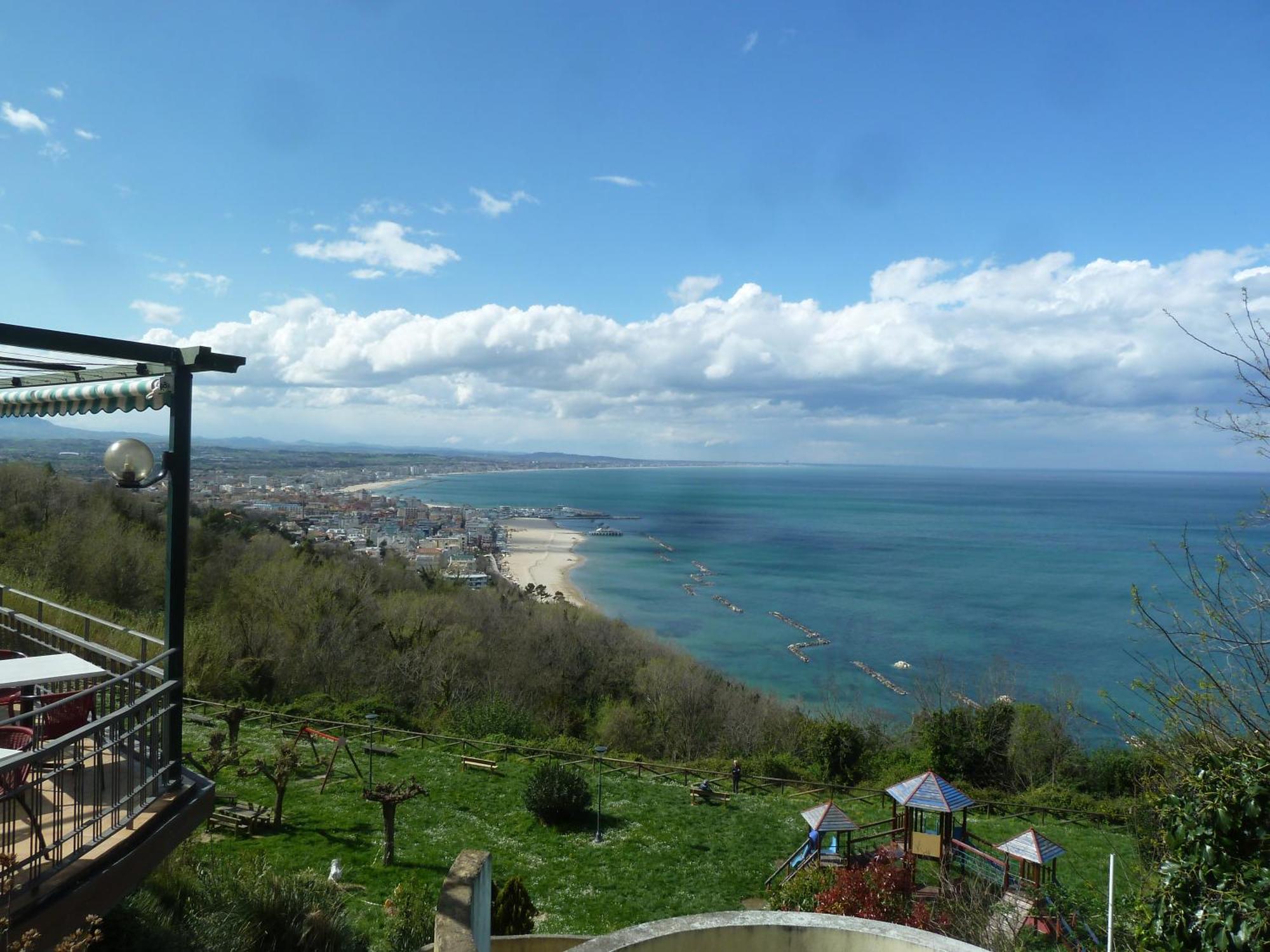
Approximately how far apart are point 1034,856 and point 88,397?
40.2 feet

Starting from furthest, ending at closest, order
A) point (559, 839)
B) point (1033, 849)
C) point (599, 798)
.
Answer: point (599, 798) → point (559, 839) → point (1033, 849)

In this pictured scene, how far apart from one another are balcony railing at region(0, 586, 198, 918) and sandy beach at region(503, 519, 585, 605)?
139 feet

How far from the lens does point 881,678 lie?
37562 millimetres

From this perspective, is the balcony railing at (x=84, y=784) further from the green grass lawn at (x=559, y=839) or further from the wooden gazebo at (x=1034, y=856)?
the wooden gazebo at (x=1034, y=856)

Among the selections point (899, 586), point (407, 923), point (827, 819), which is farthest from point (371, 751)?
point (899, 586)

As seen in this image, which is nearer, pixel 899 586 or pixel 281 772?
pixel 281 772

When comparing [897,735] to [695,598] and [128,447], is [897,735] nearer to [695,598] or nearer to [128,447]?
[128,447]

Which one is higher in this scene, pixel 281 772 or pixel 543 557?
pixel 281 772

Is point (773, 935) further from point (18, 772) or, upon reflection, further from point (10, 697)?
point (10, 697)

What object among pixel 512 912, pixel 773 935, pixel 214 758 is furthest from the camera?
pixel 214 758

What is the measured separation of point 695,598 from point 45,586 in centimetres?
4095

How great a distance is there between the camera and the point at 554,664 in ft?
94.4

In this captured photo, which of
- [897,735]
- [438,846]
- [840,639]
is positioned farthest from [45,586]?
[840,639]

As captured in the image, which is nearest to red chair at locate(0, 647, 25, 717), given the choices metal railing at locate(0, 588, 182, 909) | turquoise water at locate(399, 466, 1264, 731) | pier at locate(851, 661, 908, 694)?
metal railing at locate(0, 588, 182, 909)
